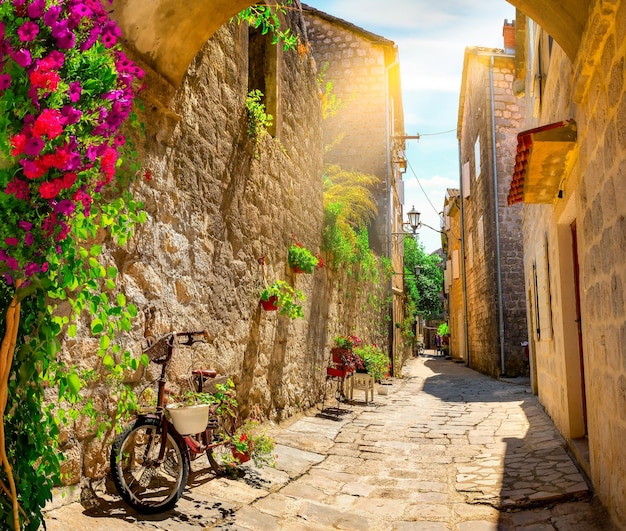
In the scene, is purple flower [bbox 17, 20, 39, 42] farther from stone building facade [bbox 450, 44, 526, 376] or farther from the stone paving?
stone building facade [bbox 450, 44, 526, 376]

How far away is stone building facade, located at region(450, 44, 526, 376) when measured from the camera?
14.1 meters

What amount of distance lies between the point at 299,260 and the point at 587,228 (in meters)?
3.41

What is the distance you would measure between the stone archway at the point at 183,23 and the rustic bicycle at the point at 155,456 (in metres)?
1.80

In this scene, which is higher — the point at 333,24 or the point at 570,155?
the point at 333,24

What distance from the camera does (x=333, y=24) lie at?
13.9 meters

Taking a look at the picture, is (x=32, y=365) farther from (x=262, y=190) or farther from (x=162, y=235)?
(x=262, y=190)

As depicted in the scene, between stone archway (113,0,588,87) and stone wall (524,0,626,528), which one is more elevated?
stone archway (113,0,588,87)

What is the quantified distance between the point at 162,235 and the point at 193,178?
2.10 feet

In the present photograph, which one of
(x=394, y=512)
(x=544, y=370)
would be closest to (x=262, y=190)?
(x=394, y=512)

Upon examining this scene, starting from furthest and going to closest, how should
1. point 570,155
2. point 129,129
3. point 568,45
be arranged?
1. point 570,155
2. point 568,45
3. point 129,129

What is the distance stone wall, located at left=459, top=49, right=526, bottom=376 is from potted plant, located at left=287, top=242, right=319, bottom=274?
8940 mm

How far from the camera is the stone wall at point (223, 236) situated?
3555 mm

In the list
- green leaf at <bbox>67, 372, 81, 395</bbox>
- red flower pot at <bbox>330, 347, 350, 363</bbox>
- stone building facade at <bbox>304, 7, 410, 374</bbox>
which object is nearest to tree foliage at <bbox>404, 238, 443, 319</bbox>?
stone building facade at <bbox>304, 7, 410, 374</bbox>

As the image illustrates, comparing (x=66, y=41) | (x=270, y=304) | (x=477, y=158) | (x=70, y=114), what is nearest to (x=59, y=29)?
(x=66, y=41)
